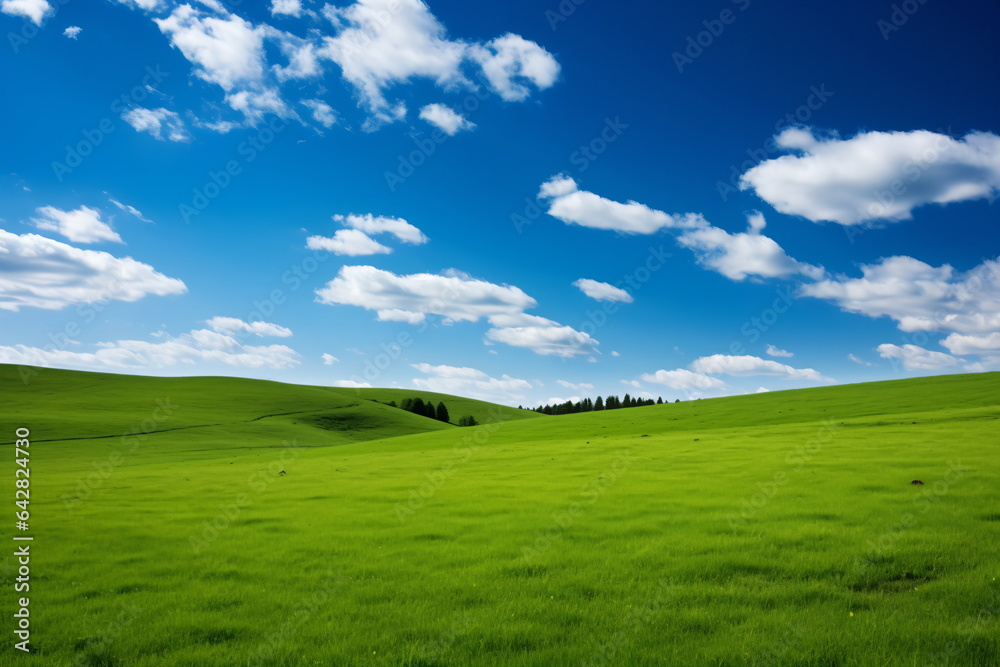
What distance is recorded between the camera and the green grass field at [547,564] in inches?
262

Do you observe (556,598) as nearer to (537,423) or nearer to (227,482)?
(227,482)

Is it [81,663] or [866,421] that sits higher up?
[866,421]

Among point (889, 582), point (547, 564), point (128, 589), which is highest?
point (889, 582)

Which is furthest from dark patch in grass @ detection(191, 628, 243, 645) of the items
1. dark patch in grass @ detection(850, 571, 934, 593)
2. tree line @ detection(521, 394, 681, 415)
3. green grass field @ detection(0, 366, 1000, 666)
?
tree line @ detection(521, 394, 681, 415)

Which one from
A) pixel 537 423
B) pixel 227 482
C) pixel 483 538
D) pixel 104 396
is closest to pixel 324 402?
pixel 104 396

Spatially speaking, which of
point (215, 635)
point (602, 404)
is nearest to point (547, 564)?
point (215, 635)

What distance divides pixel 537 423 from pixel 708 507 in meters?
48.9

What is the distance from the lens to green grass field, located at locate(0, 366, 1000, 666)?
6.64m

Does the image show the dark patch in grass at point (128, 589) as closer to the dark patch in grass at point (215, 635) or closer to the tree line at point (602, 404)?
the dark patch in grass at point (215, 635)

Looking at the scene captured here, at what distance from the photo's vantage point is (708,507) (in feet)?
45.5

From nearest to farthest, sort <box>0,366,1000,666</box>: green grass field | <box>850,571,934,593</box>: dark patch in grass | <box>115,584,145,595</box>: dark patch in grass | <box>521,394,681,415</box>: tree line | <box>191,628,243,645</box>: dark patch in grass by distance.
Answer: <box>0,366,1000,666</box>: green grass field, <box>191,628,243,645</box>: dark patch in grass, <box>850,571,934,593</box>: dark patch in grass, <box>115,584,145,595</box>: dark patch in grass, <box>521,394,681,415</box>: tree line

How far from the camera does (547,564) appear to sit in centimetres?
963

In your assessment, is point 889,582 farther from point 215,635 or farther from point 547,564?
point 215,635

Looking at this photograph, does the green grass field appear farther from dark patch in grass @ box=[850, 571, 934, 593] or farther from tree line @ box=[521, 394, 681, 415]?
tree line @ box=[521, 394, 681, 415]
